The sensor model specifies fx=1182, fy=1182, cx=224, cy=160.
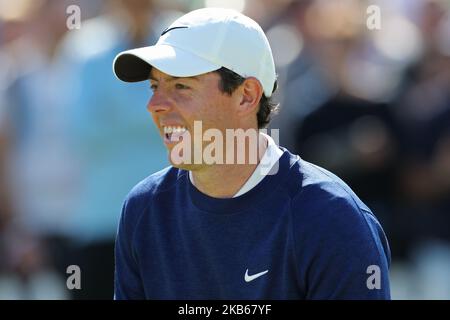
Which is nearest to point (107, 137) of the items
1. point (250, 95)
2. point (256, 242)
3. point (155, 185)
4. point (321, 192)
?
point (155, 185)

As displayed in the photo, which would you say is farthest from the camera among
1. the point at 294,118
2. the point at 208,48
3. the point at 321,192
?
the point at 294,118

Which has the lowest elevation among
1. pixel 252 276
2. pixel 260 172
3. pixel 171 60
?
pixel 252 276

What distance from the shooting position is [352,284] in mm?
4180

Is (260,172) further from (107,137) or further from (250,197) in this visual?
(107,137)

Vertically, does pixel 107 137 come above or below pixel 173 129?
below

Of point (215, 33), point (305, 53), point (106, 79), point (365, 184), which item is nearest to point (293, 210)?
point (215, 33)

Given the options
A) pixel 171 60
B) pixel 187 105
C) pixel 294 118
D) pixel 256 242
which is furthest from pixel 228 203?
pixel 294 118

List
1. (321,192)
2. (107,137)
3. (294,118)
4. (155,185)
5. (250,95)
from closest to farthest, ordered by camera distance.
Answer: (321,192), (250,95), (155,185), (107,137), (294,118)

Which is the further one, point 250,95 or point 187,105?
point 250,95

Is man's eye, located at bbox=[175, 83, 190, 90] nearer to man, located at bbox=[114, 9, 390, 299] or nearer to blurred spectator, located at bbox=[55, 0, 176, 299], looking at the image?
man, located at bbox=[114, 9, 390, 299]

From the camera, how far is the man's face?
4468 millimetres

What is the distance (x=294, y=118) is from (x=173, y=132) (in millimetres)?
3641

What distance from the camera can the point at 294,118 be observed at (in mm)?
8047

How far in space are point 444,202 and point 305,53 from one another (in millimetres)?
1485
